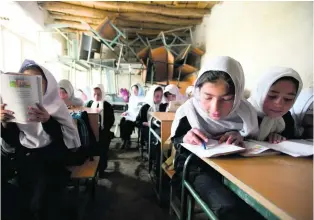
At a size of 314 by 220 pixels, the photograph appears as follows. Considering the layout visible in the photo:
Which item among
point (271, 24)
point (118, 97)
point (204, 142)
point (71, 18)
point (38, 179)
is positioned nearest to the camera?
point (204, 142)

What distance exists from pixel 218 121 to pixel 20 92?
74 cm

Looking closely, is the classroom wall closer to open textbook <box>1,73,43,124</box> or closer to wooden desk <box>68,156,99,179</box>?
open textbook <box>1,73,43,124</box>

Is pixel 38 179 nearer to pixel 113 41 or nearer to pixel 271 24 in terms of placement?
pixel 271 24

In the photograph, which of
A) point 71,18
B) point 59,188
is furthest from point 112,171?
point 71,18

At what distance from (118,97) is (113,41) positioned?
4.22 feet

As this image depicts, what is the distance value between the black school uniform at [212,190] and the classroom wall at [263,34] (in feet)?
2.26

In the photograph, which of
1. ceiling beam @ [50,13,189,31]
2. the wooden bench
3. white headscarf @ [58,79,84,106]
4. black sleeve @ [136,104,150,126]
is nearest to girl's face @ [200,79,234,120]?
the wooden bench

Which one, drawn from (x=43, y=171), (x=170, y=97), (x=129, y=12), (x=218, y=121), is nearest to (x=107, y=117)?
(x=170, y=97)

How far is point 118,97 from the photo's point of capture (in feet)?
14.8

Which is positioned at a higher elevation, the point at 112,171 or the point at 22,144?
the point at 22,144

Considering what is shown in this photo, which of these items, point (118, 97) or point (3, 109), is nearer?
point (3, 109)

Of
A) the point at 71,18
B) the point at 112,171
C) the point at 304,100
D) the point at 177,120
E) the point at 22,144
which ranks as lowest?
the point at 112,171

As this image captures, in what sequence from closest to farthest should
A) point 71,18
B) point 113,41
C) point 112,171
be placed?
point 112,171 < point 71,18 < point 113,41

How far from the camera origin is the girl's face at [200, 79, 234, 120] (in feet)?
2.41
